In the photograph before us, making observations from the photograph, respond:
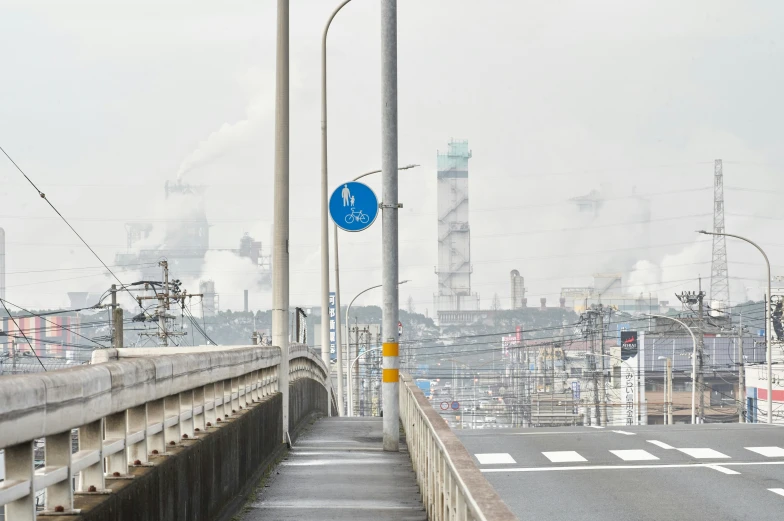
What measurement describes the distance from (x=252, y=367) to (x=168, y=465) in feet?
21.2

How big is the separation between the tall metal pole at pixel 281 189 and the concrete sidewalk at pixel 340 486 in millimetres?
1335

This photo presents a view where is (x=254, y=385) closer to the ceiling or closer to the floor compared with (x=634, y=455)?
closer to the ceiling

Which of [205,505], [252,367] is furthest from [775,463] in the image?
[205,505]

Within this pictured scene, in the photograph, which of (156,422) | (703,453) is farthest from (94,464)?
(703,453)

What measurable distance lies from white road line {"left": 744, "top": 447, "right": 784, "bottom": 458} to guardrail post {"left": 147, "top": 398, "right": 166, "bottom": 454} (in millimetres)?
16608

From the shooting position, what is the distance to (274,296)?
18.2 meters

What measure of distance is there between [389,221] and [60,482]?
12.8m

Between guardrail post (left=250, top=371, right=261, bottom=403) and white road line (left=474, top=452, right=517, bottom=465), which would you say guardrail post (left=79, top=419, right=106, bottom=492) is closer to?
guardrail post (left=250, top=371, right=261, bottom=403)

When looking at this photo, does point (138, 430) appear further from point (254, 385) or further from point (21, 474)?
point (254, 385)

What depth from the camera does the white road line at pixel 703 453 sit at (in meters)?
22.6

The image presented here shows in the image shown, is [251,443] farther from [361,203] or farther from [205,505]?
[361,203]

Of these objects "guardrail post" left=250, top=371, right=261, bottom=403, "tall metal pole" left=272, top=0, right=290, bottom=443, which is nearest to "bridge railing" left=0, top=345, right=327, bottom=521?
"guardrail post" left=250, top=371, right=261, bottom=403

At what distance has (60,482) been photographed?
5.60 metres

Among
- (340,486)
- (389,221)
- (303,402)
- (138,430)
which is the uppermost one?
(389,221)
